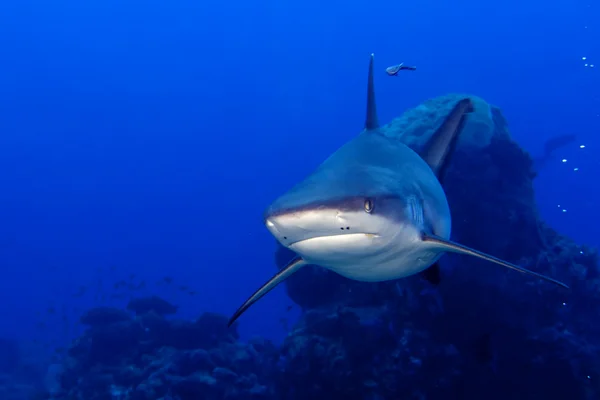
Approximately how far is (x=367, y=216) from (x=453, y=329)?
6.09 metres

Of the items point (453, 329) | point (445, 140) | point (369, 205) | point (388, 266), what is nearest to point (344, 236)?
point (369, 205)

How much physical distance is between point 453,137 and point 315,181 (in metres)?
2.57

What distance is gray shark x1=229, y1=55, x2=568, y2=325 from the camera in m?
2.52

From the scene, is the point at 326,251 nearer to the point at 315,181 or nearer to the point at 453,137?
the point at 315,181

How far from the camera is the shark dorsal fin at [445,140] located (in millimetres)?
4684

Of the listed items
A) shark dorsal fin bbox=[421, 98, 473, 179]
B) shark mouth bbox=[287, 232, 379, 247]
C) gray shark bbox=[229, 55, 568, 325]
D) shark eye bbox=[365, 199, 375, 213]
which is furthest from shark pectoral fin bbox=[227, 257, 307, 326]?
shark dorsal fin bbox=[421, 98, 473, 179]

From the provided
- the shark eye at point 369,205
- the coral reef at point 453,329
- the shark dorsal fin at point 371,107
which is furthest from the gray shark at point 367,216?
the coral reef at point 453,329

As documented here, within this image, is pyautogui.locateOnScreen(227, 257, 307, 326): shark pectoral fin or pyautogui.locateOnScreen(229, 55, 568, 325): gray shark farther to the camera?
pyautogui.locateOnScreen(227, 257, 307, 326): shark pectoral fin

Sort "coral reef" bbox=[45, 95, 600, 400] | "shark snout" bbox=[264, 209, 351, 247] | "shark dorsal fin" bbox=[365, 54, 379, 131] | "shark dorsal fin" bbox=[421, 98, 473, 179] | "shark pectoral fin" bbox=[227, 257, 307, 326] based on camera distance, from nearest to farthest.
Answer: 1. "shark snout" bbox=[264, 209, 351, 247]
2. "shark pectoral fin" bbox=[227, 257, 307, 326]
3. "shark dorsal fin" bbox=[365, 54, 379, 131]
4. "shark dorsal fin" bbox=[421, 98, 473, 179]
5. "coral reef" bbox=[45, 95, 600, 400]

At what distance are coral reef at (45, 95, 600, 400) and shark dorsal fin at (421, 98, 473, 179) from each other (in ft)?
12.6

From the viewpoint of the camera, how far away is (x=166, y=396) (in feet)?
32.2

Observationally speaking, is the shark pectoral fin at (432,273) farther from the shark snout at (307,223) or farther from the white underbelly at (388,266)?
the shark snout at (307,223)

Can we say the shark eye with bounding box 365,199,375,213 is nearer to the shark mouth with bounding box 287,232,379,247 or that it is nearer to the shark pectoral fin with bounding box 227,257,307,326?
Result: the shark mouth with bounding box 287,232,379,247

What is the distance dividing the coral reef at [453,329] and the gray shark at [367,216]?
4.15m
